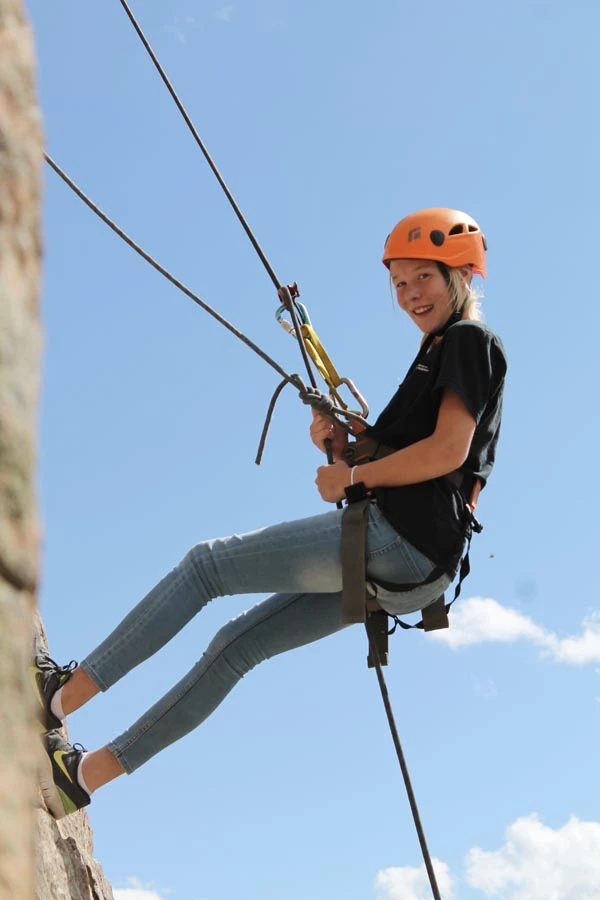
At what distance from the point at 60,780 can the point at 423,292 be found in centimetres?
234

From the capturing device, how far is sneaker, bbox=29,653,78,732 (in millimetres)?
4035

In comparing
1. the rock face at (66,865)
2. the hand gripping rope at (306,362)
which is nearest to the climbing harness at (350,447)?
the hand gripping rope at (306,362)

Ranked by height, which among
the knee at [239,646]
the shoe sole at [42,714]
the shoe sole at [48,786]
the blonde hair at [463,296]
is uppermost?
the blonde hair at [463,296]

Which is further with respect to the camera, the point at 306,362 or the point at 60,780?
the point at 306,362

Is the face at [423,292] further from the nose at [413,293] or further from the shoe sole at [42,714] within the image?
the shoe sole at [42,714]

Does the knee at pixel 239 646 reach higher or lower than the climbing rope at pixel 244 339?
lower

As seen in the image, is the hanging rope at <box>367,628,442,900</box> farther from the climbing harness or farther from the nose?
the nose

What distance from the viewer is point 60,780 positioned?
414 cm

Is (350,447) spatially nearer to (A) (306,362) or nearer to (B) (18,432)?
(A) (306,362)

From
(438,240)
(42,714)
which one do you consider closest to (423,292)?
(438,240)

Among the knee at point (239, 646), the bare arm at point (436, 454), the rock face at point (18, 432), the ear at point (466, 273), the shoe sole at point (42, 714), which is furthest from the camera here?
the ear at point (466, 273)

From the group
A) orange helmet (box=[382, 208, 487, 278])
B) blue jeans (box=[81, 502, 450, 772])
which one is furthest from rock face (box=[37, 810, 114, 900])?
orange helmet (box=[382, 208, 487, 278])

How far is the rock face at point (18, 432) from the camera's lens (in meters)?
1.11

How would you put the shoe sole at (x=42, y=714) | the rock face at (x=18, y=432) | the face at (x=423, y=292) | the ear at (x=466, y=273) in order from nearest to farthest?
the rock face at (x=18, y=432) < the shoe sole at (x=42, y=714) < the face at (x=423, y=292) < the ear at (x=466, y=273)
